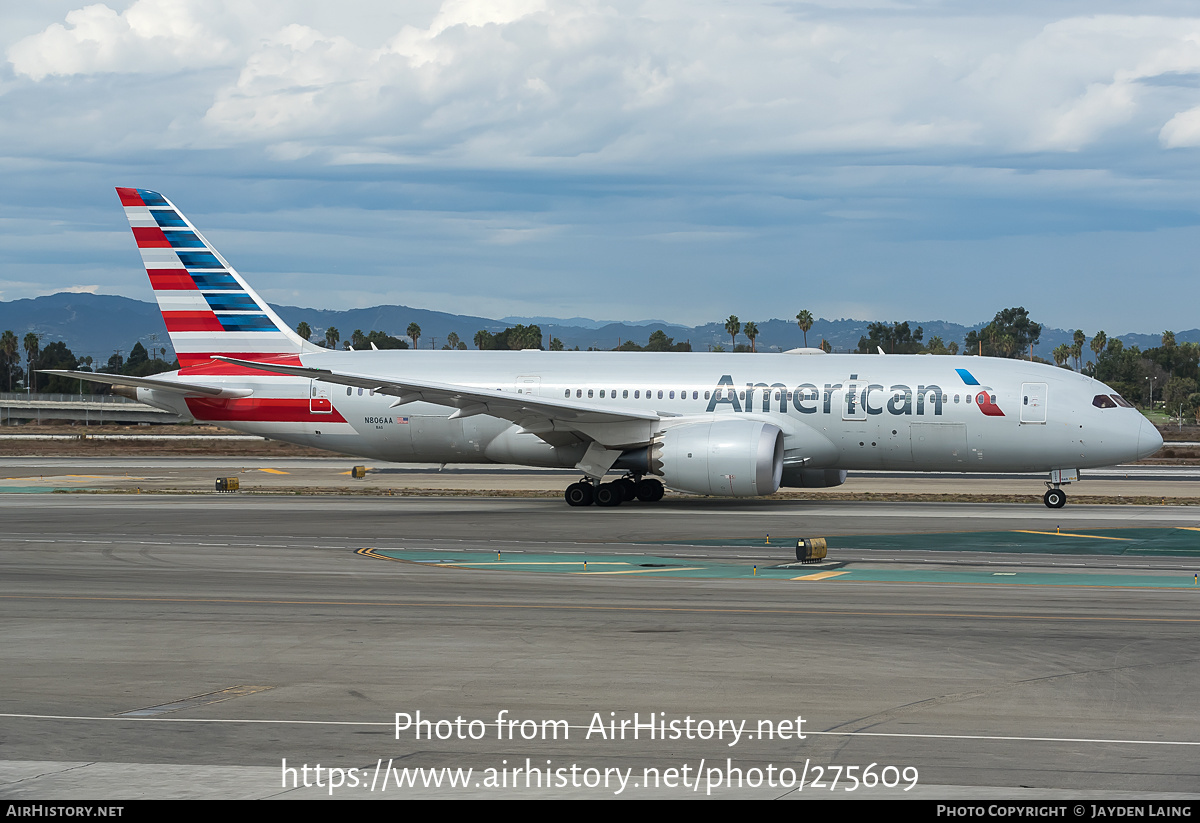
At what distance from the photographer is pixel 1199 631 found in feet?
48.7

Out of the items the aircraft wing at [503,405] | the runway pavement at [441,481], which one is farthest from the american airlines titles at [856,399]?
the runway pavement at [441,481]

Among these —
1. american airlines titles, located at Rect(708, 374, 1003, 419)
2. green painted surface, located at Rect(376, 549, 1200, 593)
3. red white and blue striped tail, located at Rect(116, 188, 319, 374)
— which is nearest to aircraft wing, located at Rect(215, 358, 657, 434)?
american airlines titles, located at Rect(708, 374, 1003, 419)

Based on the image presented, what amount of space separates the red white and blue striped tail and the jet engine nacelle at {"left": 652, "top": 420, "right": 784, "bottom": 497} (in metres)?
14.3

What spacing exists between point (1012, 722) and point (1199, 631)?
5.90 metres

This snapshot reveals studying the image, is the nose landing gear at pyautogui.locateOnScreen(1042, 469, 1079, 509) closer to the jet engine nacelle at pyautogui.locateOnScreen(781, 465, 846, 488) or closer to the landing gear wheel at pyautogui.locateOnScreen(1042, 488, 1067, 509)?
the landing gear wheel at pyautogui.locateOnScreen(1042, 488, 1067, 509)

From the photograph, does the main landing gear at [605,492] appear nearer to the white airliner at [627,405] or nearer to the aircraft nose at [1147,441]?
the white airliner at [627,405]

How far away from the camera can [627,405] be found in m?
34.7

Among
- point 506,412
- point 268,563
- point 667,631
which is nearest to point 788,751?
point 667,631

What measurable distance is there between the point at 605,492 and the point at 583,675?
2187 centimetres

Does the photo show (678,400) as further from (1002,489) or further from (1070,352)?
(1070,352)

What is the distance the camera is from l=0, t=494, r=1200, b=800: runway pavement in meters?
8.86

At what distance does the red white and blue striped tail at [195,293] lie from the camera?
38.7 m

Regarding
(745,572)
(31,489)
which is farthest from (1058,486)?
(31,489)

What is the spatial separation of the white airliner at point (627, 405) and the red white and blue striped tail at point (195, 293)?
0.05 metres
